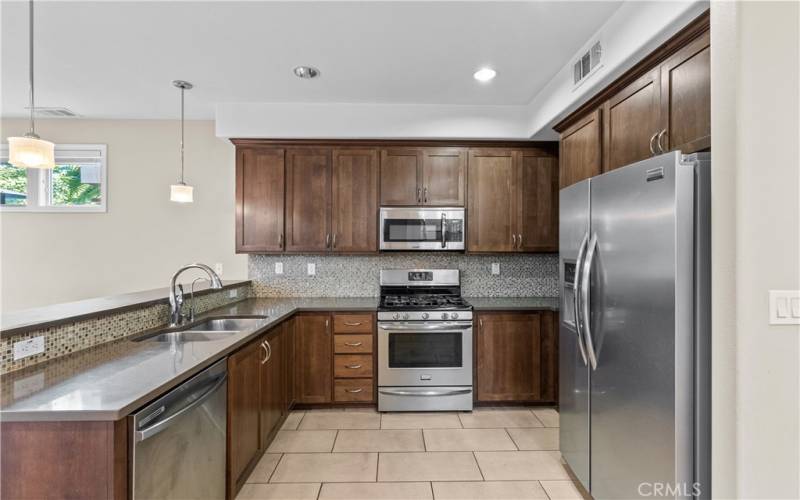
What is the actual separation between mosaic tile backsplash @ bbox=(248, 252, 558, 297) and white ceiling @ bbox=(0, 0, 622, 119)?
1.50 meters

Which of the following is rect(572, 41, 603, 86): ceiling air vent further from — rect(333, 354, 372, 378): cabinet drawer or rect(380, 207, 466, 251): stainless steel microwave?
rect(333, 354, 372, 378): cabinet drawer

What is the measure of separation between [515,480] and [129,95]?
417 cm

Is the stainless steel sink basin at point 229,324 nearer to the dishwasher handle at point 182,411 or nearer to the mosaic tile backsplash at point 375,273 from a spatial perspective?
the dishwasher handle at point 182,411

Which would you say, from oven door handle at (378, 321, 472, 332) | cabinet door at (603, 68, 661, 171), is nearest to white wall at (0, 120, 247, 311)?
oven door handle at (378, 321, 472, 332)

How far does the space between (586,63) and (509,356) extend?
2294mm

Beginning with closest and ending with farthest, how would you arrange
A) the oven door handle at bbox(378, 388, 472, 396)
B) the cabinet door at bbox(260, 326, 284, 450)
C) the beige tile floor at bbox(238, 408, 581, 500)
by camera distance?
the beige tile floor at bbox(238, 408, 581, 500), the cabinet door at bbox(260, 326, 284, 450), the oven door handle at bbox(378, 388, 472, 396)

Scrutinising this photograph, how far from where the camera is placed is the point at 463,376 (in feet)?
10.8

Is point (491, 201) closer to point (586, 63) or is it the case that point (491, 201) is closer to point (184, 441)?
point (586, 63)

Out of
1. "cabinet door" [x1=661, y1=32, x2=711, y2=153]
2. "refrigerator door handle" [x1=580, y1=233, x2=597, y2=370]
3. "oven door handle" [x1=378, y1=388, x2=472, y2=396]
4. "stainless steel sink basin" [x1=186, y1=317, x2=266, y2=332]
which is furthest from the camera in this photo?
"oven door handle" [x1=378, y1=388, x2=472, y2=396]

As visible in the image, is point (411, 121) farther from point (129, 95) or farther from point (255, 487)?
point (255, 487)

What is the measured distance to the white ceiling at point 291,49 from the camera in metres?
2.12

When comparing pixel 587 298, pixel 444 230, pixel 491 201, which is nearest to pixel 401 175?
pixel 444 230

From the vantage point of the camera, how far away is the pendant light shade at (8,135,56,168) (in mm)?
2084

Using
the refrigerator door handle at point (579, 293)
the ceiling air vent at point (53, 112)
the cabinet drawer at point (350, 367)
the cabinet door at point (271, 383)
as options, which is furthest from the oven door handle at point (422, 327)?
the ceiling air vent at point (53, 112)
